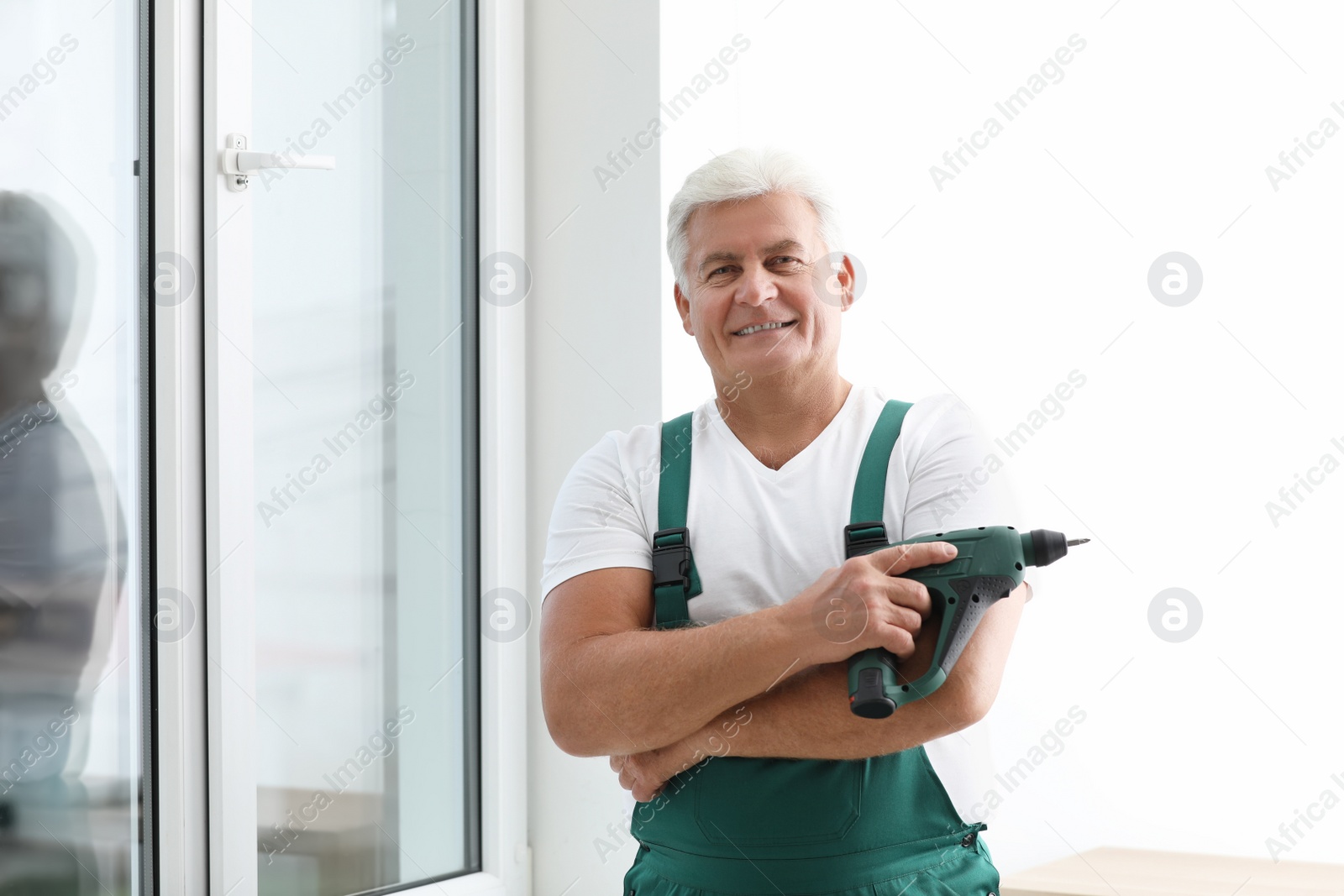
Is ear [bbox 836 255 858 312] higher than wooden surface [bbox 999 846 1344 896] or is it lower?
higher

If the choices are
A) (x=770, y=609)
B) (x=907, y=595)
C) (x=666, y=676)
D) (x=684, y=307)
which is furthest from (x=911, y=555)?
(x=684, y=307)

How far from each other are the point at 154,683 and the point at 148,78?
86 cm

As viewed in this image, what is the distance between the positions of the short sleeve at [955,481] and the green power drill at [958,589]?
85 mm

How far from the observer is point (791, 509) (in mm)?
1298

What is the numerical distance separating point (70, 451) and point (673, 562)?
2.83 ft

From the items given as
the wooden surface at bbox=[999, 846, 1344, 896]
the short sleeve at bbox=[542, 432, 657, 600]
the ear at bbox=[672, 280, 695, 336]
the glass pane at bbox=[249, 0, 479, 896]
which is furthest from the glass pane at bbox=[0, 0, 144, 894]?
the wooden surface at bbox=[999, 846, 1344, 896]

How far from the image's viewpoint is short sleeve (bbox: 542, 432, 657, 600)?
1317 mm

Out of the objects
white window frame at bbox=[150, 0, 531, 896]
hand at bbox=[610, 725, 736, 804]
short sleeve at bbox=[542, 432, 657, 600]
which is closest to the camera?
hand at bbox=[610, 725, 736, 804]

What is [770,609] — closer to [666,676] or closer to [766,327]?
[666,676]

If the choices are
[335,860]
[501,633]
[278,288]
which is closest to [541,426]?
[501,633]

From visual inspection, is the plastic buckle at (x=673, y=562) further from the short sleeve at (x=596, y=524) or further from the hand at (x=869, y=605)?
the hand at (x=869, y=605)

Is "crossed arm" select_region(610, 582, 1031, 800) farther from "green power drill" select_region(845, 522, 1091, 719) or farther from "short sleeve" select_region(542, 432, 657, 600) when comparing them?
"short sleeve" select_region(542, 432, 657, 600)

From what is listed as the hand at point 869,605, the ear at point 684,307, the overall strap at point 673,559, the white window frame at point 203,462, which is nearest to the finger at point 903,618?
the hand at point 869,605

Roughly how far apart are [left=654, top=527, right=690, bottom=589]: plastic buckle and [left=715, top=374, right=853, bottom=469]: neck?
0.15 m
